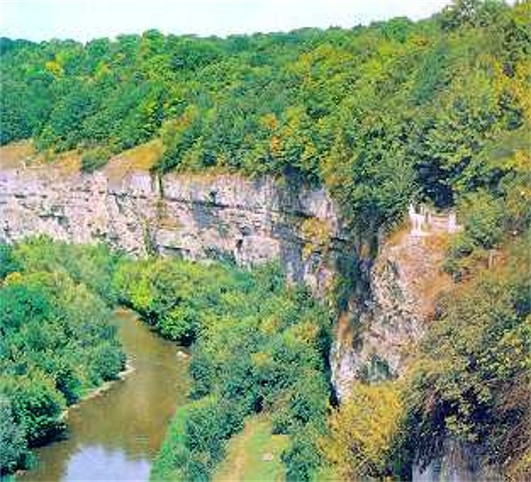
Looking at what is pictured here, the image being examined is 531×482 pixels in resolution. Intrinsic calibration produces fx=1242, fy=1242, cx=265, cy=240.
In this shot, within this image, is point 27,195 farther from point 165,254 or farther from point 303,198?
point 303,198

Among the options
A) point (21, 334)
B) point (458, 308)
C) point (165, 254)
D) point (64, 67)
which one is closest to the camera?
point (458, 308)

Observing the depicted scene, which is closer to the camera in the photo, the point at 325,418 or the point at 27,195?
the point at 325,418

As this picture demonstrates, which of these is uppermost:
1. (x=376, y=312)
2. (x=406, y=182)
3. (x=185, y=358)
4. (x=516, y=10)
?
(x=516, y=10)

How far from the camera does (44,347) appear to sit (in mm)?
34875

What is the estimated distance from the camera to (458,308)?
21.4 meters

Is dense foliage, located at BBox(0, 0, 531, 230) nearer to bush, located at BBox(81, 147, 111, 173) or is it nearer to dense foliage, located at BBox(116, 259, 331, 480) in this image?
bush, located at BBox(81, 147, 111, 173)

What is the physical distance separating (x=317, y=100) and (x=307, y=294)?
810cm

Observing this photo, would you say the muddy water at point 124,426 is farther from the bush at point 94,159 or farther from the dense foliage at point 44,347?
the bush at point 94,159

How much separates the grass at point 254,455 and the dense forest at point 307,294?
1.05ft

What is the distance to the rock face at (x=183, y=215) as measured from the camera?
41188mm

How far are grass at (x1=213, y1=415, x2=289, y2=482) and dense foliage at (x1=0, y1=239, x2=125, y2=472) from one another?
4.84 meters

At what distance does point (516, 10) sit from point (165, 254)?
24228mm

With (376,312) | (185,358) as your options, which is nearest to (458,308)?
(376,312)

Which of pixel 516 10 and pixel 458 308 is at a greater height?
pixel 516 10
